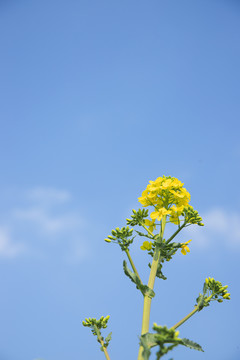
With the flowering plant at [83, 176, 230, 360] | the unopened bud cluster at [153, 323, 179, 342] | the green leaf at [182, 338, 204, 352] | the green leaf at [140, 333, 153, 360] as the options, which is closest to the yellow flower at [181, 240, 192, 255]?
the flowering plant at [83, 176, 230, 360]

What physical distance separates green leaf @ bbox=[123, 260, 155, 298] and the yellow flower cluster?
992 mm

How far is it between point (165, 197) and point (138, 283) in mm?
1478

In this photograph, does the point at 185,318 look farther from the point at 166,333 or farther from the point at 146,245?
the point at 166,333

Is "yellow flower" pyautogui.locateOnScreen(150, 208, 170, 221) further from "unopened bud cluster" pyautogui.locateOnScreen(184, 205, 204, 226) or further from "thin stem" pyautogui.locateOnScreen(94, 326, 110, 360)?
"thin stem" pyautogui.locateOnScreen(94, 326, 110, 360)

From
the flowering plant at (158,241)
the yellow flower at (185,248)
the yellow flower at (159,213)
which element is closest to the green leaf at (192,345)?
the flowering plant at (158,241)

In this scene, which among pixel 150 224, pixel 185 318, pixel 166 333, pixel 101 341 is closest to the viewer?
pixel 166 333

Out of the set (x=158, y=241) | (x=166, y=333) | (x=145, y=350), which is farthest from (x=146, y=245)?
Result: (x=166, y=333)

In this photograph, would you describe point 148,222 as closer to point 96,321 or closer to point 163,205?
point 163,205

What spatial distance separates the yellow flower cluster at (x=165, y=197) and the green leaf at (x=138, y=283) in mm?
992

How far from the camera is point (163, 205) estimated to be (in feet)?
17.5

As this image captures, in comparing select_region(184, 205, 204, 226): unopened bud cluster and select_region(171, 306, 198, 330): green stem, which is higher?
select_region(184, 205, 204, 226): unopened bud cluster

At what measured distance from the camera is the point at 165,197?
5273mm

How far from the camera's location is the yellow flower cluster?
5.16 meters

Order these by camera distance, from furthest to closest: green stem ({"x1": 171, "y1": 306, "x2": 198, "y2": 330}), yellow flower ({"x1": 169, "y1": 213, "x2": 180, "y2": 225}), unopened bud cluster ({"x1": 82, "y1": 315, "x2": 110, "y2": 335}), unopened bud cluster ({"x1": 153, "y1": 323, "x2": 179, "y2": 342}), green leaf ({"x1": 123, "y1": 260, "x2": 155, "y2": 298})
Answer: yellow flower ({"x1": 169, "y1": 213, "x2": 180, "y2": 225})
unopened bud cluster ({"x1": 82, "y1": 315, "x2": 110, "y2": 335})
green leaf ({"x1": 123, "y1": 260, "x2": 155, "y2": 298})
green stem ({"x1": 171, "y1": 306, "x2": 198, "y2": 330})
unopened bud cluster ({"x1": 153, "y1": 323, "x2": 179, "y2": 342})
